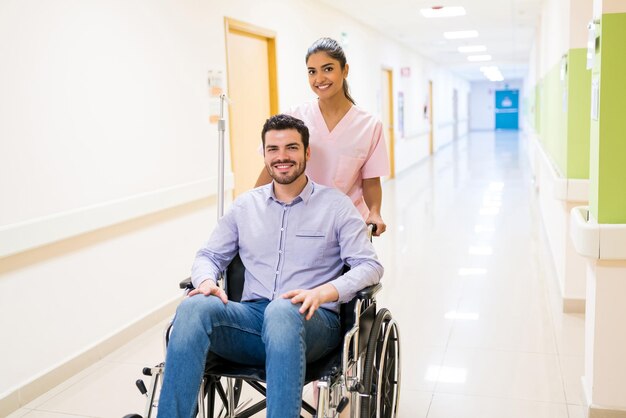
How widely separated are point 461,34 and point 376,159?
9.73 metres

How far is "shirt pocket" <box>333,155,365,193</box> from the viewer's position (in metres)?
2.46

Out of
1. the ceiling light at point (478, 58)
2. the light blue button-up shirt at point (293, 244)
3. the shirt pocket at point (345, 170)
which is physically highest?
the ceiling light at point (478, 58)

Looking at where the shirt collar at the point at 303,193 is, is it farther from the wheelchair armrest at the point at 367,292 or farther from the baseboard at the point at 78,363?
the baseboard at the point at 78,363

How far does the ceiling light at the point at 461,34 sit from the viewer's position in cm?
1123

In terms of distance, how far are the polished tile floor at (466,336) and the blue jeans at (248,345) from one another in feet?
3.27

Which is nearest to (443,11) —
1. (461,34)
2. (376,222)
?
(461,34)

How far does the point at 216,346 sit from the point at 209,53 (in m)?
3.25

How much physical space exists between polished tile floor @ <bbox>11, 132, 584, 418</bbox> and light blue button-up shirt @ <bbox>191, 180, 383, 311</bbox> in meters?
0.95

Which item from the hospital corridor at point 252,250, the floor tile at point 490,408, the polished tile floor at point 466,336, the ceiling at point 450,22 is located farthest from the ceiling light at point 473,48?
the floor tile at point 490,408

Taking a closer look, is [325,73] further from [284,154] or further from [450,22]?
[450,22]

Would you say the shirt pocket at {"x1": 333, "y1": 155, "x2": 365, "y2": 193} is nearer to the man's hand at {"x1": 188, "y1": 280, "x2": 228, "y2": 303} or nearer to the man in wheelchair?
the man in wheelchair

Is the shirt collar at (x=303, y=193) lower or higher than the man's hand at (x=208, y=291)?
higher

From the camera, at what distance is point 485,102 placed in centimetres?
3291

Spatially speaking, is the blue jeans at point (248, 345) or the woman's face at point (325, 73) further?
the woman's face at point (325, 73)
